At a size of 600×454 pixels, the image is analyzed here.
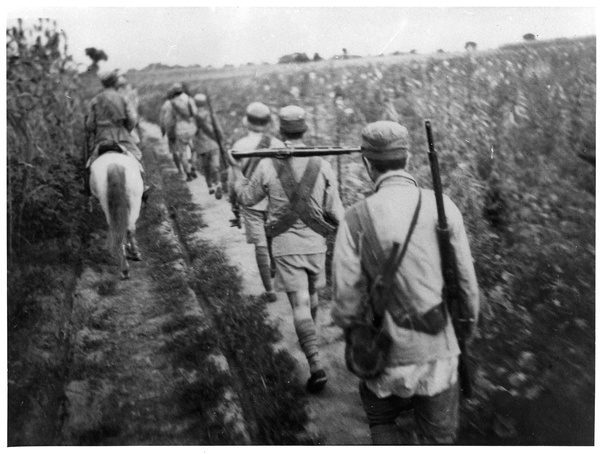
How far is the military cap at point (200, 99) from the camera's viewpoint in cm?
436

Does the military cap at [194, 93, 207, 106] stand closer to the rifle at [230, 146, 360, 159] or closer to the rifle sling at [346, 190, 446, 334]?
the rifle at [230, 146, 360, 159]

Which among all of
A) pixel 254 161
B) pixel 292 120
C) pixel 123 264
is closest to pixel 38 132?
pixel 123 264

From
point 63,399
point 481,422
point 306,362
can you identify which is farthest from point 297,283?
point 63,399

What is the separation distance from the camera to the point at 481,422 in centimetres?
406

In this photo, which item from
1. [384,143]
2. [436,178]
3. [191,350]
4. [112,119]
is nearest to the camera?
[384,143]

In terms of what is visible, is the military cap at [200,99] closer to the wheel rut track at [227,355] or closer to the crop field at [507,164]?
the crop field at [507,164]

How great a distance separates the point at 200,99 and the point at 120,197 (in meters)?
0.90

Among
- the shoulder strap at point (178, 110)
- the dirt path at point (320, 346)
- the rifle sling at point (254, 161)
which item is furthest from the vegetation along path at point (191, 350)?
the rifle sling at point (254, 161)

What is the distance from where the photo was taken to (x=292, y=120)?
413 centimetres

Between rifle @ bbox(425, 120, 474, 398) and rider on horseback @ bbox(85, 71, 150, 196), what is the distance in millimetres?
2010

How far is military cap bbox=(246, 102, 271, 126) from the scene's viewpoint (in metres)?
4.18

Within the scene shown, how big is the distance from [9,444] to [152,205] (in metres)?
1.91

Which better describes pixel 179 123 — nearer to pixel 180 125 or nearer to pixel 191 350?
pixel 180 125

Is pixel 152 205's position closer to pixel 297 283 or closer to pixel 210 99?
pixel 210 99
